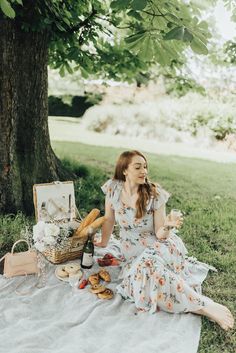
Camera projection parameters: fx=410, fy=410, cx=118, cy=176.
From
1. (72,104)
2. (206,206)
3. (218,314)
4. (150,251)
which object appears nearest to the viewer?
(218,314)

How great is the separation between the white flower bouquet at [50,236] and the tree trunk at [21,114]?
4.15ft

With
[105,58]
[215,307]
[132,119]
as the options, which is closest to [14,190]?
[105,58]

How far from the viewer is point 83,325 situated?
9.89ft

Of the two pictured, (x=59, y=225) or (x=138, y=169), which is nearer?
(x=138, y=169)

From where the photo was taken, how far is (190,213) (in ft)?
19.3

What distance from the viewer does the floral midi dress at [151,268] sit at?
3188mm

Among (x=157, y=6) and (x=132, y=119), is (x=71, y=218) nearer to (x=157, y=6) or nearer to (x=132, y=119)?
(x=157, y=6)

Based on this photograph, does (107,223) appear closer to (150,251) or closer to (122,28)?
(150,251)

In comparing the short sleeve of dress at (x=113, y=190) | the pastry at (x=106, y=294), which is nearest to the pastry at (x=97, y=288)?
the pastry at (x=106, y=294)

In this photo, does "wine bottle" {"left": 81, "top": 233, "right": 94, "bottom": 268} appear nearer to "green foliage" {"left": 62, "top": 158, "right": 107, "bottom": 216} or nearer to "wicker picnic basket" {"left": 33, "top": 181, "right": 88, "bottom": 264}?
"wicker picnic basket" {"left": 33, "top": 181, "right": 88, "bottom": 264}

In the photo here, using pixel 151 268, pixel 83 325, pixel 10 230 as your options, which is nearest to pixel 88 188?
pixel 10 230

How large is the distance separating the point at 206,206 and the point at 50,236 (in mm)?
3228

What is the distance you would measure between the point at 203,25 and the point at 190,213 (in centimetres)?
357

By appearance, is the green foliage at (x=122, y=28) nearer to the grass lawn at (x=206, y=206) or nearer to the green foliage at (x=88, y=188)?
the green foliage at (x=88, y=188)
